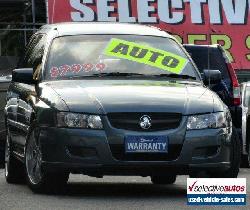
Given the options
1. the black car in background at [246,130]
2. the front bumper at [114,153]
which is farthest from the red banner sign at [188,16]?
the front bumper at [114,153]

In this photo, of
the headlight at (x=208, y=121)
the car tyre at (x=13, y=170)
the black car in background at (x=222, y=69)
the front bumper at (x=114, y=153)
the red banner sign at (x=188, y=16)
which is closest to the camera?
the front bumper at (x=114, y=153)

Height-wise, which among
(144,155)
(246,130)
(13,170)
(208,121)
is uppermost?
(208,121)

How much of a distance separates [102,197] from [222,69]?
6569 mm

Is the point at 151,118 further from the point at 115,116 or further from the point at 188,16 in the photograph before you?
the point at 188,16

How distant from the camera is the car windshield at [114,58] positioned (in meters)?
11.9

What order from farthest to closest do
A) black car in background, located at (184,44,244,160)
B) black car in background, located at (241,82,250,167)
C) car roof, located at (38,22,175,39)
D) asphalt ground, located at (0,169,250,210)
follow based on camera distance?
1. black car in background, located at (241,82,250,167)
2. black car in background, located at (184,44,244,160)
3. car roof, located at (38,22,175,39)
4. asphalt ground, located at (0,169,250,210)

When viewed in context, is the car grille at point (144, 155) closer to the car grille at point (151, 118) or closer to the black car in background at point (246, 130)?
the car grille at point (151, 118)

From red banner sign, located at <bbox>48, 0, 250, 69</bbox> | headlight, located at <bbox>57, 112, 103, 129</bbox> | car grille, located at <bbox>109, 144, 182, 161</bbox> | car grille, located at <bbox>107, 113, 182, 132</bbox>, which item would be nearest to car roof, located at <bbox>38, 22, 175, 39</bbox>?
headlight, located at <bbox>57, 112, 103, 129</bbox>

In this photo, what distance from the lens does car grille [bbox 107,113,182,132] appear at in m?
10.7

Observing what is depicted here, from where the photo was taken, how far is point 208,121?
1093 centimetres

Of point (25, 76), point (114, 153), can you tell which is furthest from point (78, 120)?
point (25, 76)

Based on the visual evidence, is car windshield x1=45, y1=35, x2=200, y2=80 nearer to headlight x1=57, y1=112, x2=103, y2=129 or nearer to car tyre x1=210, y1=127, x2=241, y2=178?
car tyre x1=210, y1=127, x2=241, y2=178

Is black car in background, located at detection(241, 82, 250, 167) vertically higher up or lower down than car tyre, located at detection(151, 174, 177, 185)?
lower down

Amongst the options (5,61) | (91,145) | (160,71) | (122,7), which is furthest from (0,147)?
(122,7)
